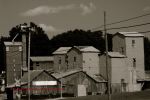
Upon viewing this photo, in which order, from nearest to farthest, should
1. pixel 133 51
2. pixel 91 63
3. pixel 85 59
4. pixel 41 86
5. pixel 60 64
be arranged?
pixel 41 86 < pixel 85 59 < pixel 91 63 < pixel 133 51 < pixel 60 64

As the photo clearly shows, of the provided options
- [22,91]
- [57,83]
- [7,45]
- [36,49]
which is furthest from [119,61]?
[36,49]

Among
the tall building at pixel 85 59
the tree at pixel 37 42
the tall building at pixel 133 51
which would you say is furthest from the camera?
the tree at pixel 37 42

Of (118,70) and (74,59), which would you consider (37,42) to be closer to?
(74,59)

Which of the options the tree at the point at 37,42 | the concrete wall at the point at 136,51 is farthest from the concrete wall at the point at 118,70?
the tree at the point at 37,42

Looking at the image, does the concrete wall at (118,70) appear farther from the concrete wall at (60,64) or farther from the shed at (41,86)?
the concrete wall at (60,64)

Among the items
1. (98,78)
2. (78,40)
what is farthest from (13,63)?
(78,40)

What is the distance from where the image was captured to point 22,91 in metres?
72.9

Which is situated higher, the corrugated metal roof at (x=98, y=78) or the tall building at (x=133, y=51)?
the tall building at (x=133, y=51)

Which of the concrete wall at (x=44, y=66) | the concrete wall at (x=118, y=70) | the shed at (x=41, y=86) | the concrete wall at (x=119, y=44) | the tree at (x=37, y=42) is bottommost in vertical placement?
the shed at (x=41, y=86)

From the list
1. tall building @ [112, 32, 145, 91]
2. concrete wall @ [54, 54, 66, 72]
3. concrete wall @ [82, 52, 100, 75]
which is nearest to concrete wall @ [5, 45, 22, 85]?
concrete wall @ [54, 54, 66, 72]

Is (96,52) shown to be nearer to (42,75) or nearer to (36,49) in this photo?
(42,75)

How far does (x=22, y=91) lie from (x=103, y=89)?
1904cm

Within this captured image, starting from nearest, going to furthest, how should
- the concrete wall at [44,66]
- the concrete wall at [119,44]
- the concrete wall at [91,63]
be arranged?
the concrete wall at [91,63] → the concrete wall at [119,44] → the concrete wall at [44,66]

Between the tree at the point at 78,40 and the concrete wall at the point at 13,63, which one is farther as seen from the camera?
the tree at the point at 78,40
